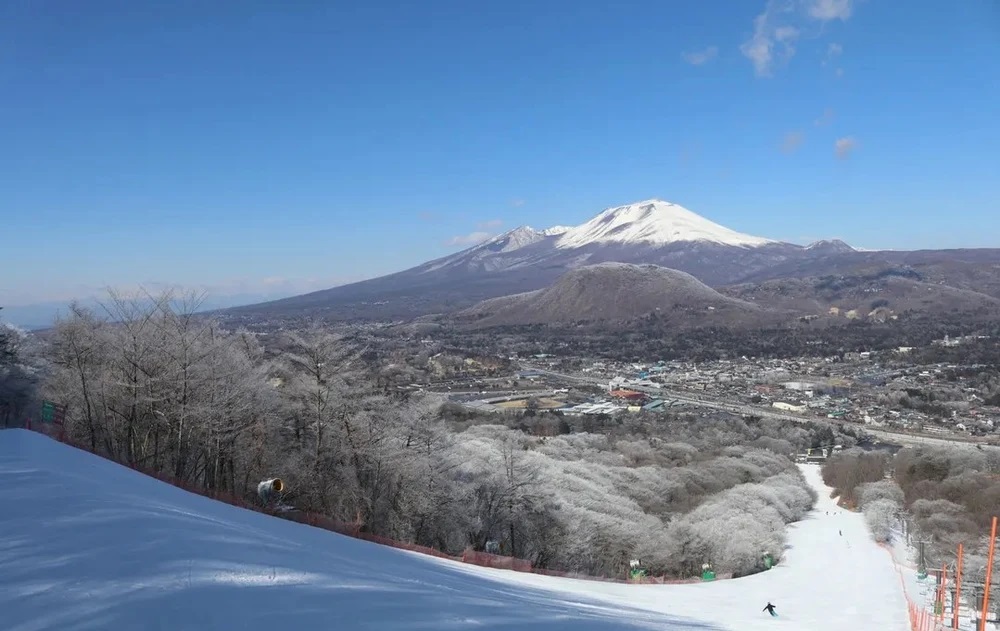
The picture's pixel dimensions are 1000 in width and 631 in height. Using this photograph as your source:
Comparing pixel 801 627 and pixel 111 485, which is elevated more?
pixel 111 485

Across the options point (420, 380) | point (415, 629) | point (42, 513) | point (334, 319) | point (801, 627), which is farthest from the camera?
point (334, 319)

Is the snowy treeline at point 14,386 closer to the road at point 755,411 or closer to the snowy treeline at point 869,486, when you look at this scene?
the snowy treeline at point 869,486

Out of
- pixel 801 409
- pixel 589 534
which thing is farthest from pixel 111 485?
pixel 801 409

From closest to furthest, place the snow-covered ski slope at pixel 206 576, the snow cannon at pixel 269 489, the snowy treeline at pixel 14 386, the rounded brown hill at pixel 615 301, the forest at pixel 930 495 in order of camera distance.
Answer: the snow-covered ski slope at pixel 206 576, the snow cannon at pixel 269 489, the snowy treeline at pixel 14 386, the forest at pixel 930 495, the rounded brown hill at pixel 615 301

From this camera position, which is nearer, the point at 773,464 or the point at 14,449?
the point at 14,449

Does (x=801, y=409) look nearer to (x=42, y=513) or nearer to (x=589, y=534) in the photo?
(x=589, y=534)

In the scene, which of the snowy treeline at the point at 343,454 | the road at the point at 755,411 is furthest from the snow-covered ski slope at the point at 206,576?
the road at the point at 755,411
